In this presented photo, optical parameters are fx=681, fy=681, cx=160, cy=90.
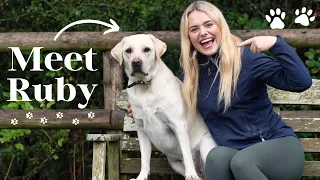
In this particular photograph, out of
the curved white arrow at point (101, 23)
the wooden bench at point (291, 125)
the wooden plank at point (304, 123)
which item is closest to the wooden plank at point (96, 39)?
the curved white arrow at point (101, 23)

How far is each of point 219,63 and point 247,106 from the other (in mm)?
243

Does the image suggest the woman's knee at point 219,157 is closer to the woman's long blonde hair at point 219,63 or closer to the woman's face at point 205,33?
the woman's long blonde hair at point 219,63

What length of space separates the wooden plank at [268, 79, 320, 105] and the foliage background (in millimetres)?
1241

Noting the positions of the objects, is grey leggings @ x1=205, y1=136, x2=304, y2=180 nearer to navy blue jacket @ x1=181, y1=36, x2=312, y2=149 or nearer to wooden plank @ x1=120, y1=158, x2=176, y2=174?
navy blue jacket @ x1=181, y1=36, x2=312, y2=149

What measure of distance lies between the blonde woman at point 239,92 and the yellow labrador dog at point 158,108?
101 mm

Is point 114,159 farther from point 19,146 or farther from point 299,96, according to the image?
point 19,146

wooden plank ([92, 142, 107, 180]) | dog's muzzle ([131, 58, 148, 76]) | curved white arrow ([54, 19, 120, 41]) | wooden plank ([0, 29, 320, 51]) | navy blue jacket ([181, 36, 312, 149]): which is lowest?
wooden plank ([92, 142, 107, 180])

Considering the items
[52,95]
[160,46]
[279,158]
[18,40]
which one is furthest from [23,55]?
→ [279,158]

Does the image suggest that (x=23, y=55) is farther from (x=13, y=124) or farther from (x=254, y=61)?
(x=254, y=61)

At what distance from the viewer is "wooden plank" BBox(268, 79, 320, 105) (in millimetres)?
3709

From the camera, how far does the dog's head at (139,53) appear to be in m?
3.40

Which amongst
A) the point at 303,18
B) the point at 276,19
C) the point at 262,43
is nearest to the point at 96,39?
the point at 276,19

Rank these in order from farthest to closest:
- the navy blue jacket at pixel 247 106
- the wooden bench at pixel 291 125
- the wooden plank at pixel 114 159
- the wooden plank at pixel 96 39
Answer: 1. the wooden plank at pixel 96 39
2. the wooden bench at pixel 291 125
3. the wooden plank at pixel 114 159
4. the navy blue jacket at pixel 247 106

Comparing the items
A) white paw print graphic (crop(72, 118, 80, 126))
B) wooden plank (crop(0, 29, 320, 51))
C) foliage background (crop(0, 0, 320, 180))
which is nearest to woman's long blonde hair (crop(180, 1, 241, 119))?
wooden plank (crop(0, 29, 320, 51))
